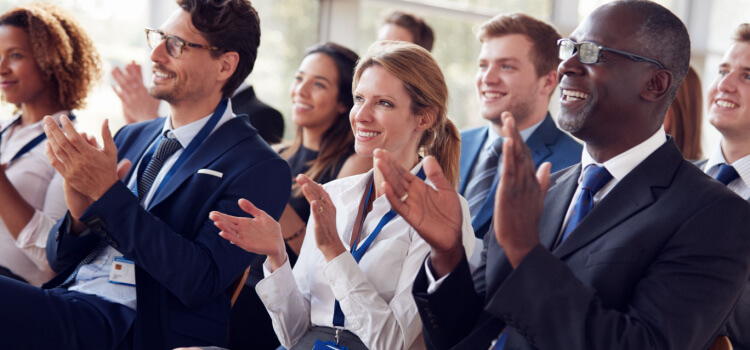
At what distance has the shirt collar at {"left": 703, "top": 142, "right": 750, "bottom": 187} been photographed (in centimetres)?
278

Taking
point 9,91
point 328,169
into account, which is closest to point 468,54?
point 328,169

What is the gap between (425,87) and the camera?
2326mm

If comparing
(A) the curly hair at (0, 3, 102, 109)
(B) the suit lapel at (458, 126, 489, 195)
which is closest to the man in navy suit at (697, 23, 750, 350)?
(B) the suit lapel at (458, 126, 489, 195)

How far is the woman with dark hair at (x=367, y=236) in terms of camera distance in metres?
1.91

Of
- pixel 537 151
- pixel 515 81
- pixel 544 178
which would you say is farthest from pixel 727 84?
pixel 544 178

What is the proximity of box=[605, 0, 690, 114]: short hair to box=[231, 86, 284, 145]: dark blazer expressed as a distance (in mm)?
2433

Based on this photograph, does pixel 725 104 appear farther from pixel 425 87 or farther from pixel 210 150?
pixel 210 150

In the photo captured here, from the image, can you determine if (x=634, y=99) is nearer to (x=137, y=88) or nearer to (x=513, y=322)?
(x=513, y=322)

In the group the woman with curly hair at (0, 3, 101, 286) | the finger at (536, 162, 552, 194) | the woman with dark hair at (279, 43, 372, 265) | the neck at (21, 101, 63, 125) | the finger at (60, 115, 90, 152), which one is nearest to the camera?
the finger at (536, 162, 552, 194)

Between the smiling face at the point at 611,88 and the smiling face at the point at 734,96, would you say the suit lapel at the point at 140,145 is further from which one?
the smiling face at the point at 734,96

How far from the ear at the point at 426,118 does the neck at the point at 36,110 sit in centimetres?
191

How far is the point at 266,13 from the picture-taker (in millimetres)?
5531

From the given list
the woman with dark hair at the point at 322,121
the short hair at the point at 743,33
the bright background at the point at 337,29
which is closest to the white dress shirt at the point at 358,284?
the woman with dark hair at the point at 322,121

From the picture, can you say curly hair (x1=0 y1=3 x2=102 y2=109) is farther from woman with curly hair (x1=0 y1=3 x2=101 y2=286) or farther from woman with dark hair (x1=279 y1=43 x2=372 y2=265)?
woman with dark hair (x1=279 y1=43 x2=372 y2=265)
